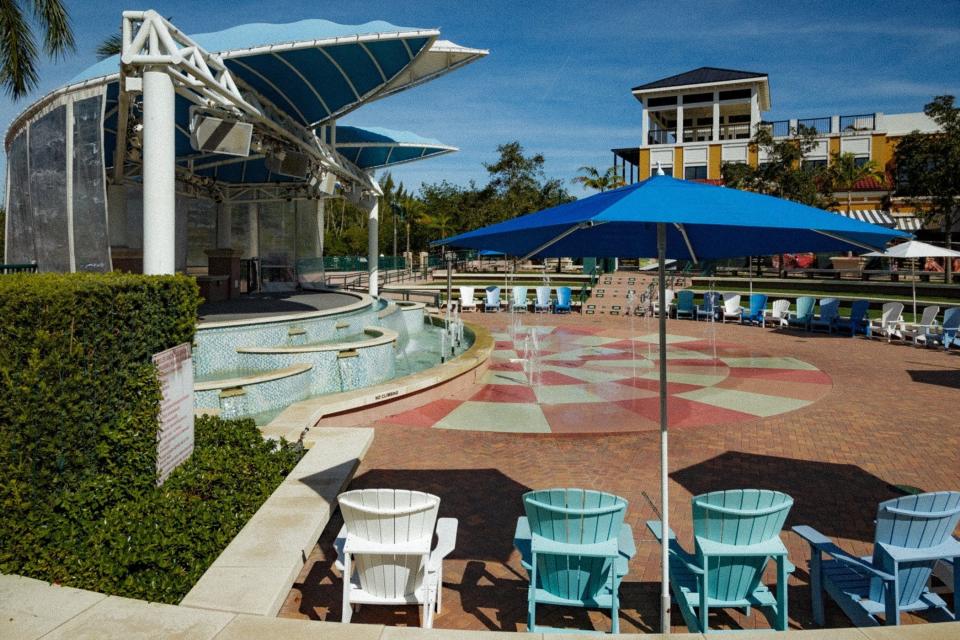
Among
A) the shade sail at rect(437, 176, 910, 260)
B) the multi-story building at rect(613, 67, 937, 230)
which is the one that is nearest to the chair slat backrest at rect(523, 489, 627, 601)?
the shade sail at rect(437, 176, 910, 260)

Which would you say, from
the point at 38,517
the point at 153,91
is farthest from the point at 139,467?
the point at 153,91

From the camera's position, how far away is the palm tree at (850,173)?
53125mm

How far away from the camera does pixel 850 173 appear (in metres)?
54.1

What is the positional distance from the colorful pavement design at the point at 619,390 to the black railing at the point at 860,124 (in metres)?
50.2

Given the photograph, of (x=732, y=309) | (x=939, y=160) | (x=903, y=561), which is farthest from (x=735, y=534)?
(x=939, y=160)

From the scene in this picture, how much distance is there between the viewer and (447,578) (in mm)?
5172

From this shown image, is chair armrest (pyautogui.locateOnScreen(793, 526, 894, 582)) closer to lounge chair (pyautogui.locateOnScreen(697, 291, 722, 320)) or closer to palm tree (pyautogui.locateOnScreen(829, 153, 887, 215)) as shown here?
lounge chair (pyautogui.locateOnScreen(697, 291, 722, 320))

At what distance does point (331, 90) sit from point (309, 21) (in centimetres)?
247

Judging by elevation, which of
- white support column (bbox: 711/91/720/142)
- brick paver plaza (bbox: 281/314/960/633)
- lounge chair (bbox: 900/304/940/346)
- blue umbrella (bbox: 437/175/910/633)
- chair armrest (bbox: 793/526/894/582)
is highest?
white support column (bbox: 711/91/720/142)

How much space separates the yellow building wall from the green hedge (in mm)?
60904

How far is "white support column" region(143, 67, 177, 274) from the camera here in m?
10.0

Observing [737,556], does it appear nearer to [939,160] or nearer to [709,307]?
[709,307]

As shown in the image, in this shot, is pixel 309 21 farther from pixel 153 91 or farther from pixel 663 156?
pixel 663 156

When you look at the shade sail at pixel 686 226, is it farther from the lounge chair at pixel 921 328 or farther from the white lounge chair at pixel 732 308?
the white lounge chair at pixel 732 308
